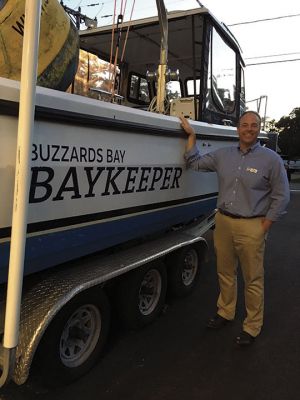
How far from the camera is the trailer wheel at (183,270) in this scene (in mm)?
4383

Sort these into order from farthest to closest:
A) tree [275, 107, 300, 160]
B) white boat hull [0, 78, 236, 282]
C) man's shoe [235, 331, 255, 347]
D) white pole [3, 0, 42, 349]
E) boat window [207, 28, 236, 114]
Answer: tree [275, 107, 300, 160]
boat window [207, 28, 236, 114]
man's shoe [235, 331, 255, 347]
white boat hull [0, 78, 236, 282]
white pole [3, 0, 42, 349]

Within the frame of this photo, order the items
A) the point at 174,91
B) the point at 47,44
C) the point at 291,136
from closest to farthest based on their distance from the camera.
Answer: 1. the point at 47,44
2. the point at 174,91
3. the point at 291,136

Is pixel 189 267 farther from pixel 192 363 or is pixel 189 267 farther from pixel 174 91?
pixel 174 91

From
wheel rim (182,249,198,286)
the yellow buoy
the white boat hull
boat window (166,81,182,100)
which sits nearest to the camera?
the white boat hull

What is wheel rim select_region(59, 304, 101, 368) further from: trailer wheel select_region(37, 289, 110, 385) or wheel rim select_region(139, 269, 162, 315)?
wheel rim select_region(139, 269, 162, 315)

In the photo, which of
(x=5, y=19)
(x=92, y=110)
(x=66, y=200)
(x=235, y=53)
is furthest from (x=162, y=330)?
(x=235, y=53)

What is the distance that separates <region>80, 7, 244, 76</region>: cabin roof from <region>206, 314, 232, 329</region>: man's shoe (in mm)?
3039

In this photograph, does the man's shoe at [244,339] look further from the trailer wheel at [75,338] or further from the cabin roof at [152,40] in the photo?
the cabin roof at [152,40]

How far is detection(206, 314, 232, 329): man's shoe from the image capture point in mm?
3934

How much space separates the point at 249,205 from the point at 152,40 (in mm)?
2996

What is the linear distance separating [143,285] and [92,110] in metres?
1.69

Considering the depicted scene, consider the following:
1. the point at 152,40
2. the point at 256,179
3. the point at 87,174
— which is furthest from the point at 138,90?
the point at 87,174

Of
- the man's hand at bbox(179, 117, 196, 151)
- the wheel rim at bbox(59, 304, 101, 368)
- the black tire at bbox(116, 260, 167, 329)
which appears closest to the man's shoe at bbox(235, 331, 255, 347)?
the black tire at bbox(116, 260, 167, 329)

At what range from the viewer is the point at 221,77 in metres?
5.25
